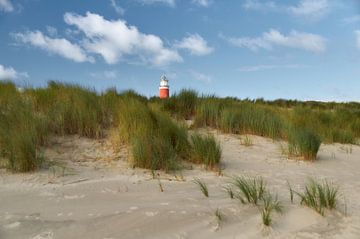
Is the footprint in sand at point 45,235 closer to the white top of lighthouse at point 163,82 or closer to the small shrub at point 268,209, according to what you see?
the small shrub at point 268,209

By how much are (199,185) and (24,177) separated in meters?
1.86

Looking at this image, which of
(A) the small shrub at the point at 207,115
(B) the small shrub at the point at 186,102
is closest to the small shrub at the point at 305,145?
(A) the small shrub at the point at 207,115

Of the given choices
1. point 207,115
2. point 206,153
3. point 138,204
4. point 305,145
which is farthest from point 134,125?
point 305,145

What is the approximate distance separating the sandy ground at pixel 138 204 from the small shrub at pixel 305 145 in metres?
0.78

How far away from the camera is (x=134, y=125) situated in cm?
552

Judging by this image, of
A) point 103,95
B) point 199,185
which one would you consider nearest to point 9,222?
point 199,185

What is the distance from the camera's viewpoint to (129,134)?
18.2ft

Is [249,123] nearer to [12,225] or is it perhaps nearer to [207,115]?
[207,115]

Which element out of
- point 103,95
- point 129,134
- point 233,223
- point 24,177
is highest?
point 103,95

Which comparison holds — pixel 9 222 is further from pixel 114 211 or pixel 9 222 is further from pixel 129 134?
pixel 129 134

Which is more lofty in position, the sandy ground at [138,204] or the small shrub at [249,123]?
the small shrub at [249,123]

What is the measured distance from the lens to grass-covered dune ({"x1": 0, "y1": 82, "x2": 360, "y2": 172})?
15.5 feet

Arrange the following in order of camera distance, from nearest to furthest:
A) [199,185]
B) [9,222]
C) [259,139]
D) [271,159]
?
1. [9,222]
2. [199,185]
3. [271,159]
4. [259,139]

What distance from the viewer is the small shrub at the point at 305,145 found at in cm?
603
